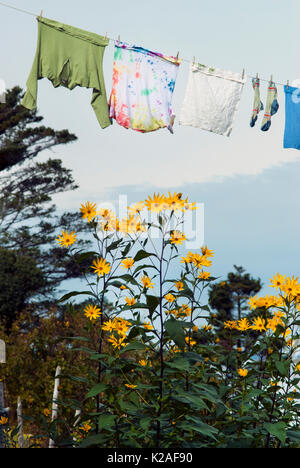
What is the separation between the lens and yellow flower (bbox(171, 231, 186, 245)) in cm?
133

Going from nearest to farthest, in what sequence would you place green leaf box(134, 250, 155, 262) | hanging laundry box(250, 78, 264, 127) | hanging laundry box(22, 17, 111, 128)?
1. green leaf box(134, 250, 155, 262)
2. hanging laundry box(22, 17, 111, 128)
3. hanging laundry box(250, 78, 264, 127)

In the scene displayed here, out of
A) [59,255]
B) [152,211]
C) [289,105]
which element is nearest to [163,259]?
[152,211]

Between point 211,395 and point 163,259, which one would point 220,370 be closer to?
point 211,395

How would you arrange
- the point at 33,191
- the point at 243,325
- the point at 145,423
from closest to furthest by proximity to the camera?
1. the point at 145,423
2. the point at 243,325
3. the point at 33,191

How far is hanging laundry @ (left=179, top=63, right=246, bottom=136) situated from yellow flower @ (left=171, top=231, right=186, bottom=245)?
151 inches

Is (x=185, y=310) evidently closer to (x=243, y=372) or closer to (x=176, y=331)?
(x=243, y=372)

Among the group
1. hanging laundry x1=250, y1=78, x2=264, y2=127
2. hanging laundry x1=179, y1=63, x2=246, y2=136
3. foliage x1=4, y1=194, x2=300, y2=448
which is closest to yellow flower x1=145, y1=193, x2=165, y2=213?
foliage x1=4, y1=194, x2=300, y2=448

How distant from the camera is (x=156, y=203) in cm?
137

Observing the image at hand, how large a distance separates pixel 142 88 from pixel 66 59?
716 millimetres

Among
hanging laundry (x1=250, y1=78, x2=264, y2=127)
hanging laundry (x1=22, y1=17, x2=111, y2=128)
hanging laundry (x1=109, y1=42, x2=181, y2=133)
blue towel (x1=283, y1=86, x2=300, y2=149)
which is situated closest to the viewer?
hanging laundry (x1=22, y1=17, x2=111, y2=128)

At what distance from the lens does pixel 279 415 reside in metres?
1.48

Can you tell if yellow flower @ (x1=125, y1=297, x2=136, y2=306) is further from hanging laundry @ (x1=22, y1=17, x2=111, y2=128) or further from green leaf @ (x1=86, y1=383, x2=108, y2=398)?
hanging laundry @ (x1=22, y1=17, x2=111, y2=128)

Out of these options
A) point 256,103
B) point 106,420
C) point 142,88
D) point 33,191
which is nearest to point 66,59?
point 142,88

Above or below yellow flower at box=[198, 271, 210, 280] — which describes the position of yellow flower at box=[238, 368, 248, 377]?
below
